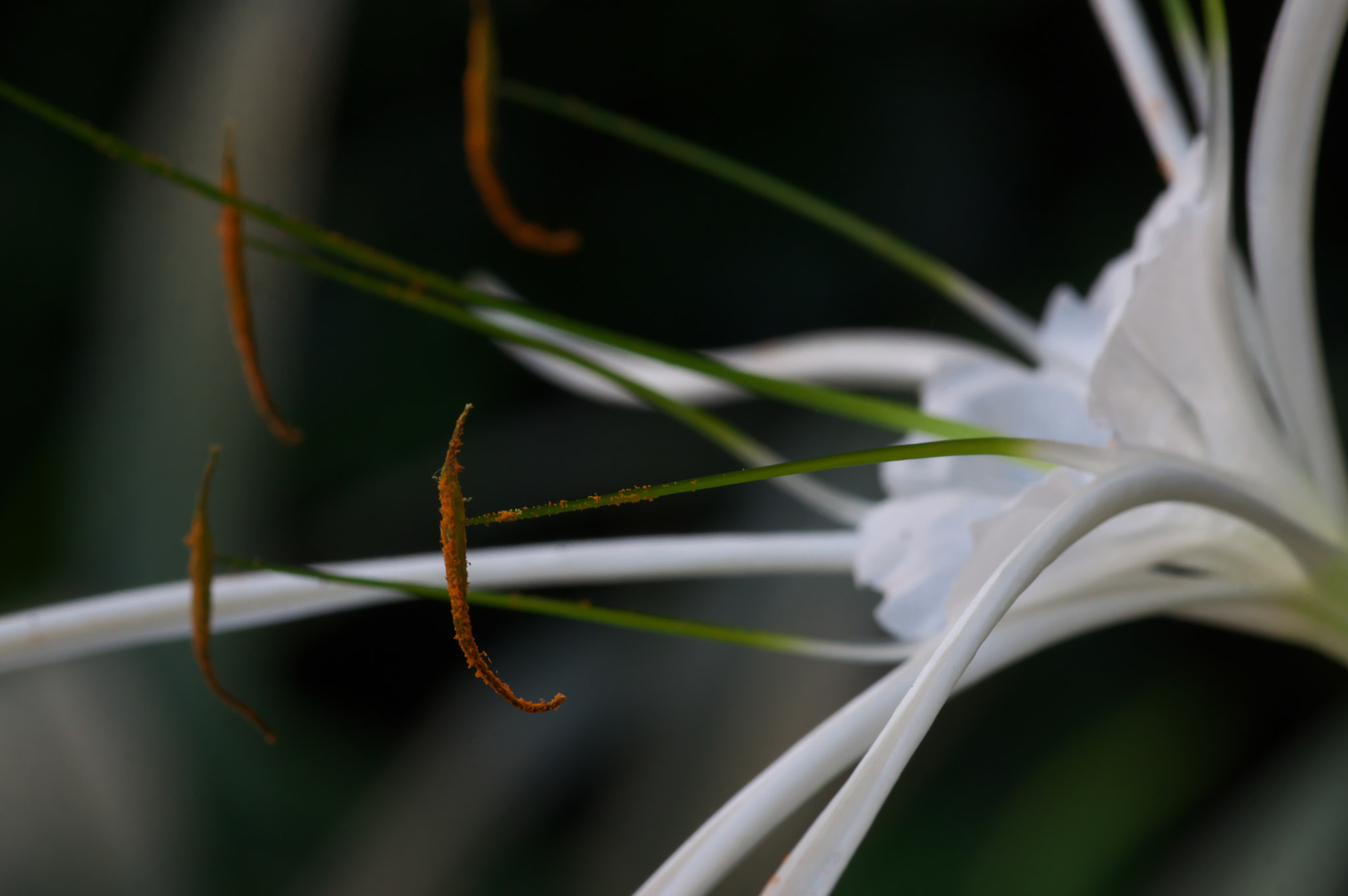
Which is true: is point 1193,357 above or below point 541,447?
above

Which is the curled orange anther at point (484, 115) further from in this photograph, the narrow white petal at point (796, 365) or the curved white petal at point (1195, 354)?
the curved white petal at point (1195, 354)

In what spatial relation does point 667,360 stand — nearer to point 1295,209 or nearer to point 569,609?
point 569,609

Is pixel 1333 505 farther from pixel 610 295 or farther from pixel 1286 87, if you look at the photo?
pixel 610 295

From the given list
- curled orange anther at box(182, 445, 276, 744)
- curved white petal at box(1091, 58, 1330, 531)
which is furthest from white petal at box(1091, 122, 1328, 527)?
curled orange anther at box(182, 445, 276, 744)

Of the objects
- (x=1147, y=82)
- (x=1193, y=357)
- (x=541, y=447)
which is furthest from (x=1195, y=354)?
(x=541, y=447)

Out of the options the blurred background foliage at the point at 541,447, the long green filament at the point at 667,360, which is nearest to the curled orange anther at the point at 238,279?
the long green filament at the point at 667,360

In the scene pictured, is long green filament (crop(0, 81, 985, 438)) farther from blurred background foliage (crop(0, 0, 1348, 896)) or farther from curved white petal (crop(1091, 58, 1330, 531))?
blurred background foliage (crop(0, 0, 1348, 896))
